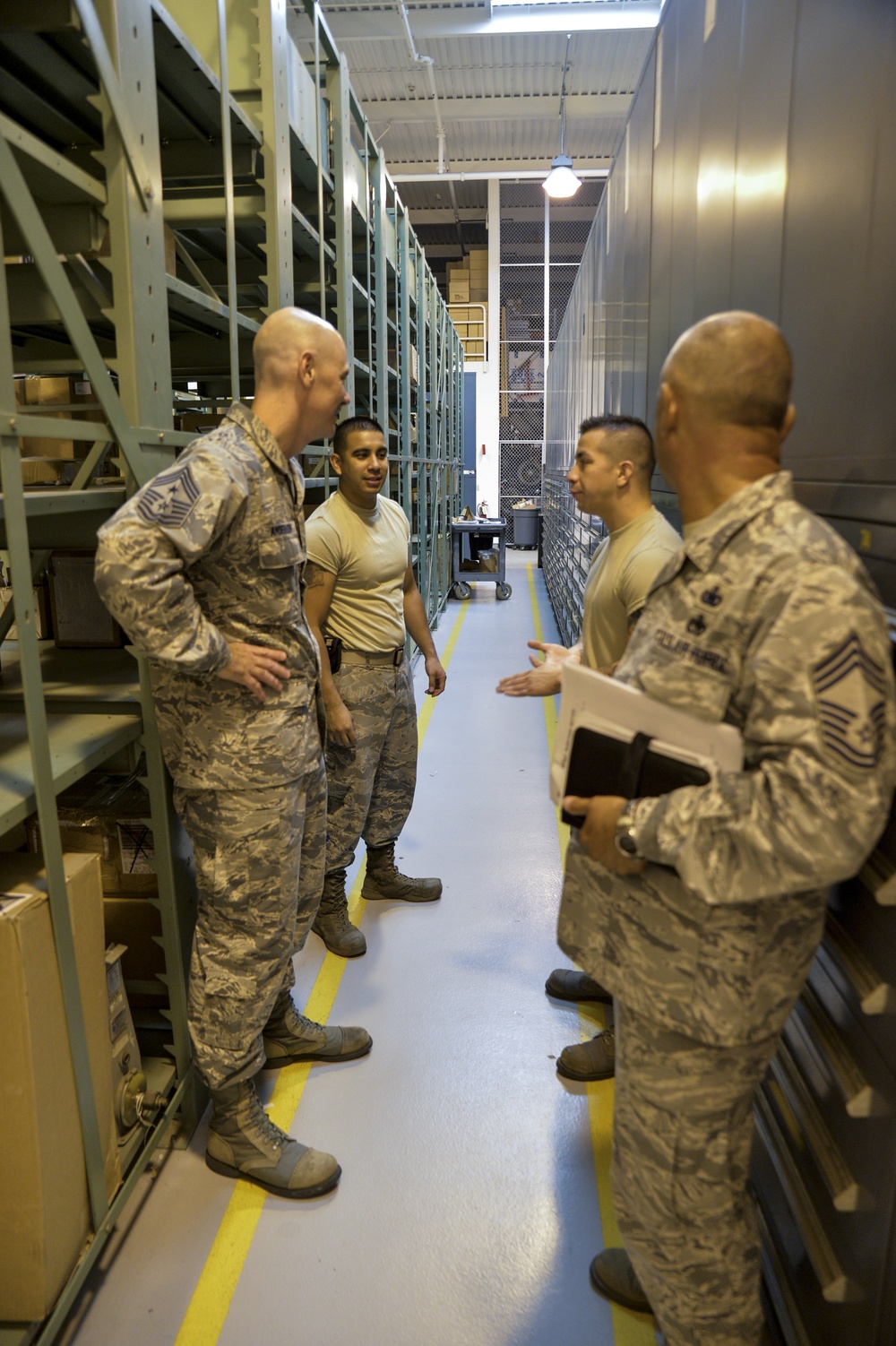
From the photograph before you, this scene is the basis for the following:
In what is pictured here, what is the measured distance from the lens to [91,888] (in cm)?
204

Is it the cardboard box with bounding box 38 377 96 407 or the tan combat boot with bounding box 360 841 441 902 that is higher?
the cardboard box with bounding box 38 377 96 407

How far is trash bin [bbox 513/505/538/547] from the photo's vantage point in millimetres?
17109

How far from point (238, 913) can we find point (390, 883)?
1.67 meters

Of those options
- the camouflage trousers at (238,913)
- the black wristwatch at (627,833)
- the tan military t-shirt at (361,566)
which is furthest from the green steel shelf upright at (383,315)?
the black wristwatch at (627,833)

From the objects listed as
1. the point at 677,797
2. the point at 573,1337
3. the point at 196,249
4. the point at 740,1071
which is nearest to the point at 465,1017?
the point at 573,1337

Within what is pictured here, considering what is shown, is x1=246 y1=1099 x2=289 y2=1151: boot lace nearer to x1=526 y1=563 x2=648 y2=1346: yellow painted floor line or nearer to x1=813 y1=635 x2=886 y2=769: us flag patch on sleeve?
x1=526 y1=563 x2=648 y2=1346: yellow painted floor line

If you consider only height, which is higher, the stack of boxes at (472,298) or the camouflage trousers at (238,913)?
the stack of boxes at (472,298)

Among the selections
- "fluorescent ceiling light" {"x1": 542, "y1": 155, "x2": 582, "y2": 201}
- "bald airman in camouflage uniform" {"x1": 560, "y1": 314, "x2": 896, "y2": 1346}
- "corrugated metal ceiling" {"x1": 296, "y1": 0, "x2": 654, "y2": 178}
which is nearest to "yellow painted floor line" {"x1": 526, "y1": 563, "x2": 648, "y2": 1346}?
"bald airman in camouflage uniform" {"x1": 560, "y1": 314, "x2": 896, "y2": 1346}

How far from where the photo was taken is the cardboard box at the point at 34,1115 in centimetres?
172

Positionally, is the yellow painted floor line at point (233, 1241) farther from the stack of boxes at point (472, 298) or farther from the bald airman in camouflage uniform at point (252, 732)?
the stack of boxes at point (472, 298)

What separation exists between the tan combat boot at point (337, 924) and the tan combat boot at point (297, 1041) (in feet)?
1.92

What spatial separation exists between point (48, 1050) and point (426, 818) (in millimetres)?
3053

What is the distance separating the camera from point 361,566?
342 cm

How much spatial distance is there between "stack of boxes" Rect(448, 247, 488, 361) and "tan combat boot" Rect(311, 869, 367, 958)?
16.3 metres
